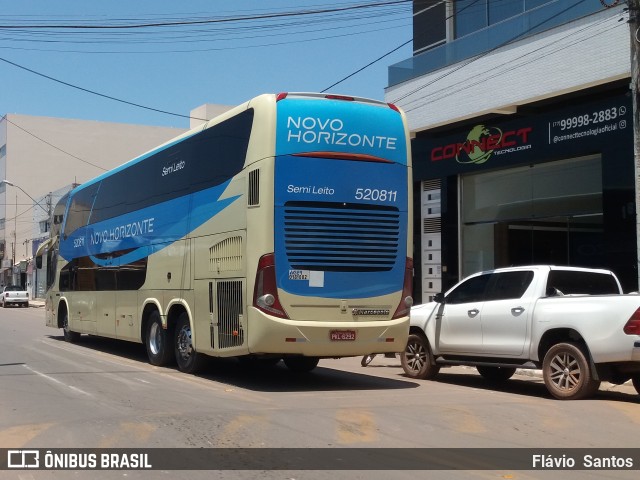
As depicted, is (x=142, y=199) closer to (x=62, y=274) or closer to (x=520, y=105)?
(x=62, y=274)

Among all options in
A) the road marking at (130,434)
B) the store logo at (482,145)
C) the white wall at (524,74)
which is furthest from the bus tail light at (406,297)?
the store logo at (482,145)

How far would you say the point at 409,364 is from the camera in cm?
1311

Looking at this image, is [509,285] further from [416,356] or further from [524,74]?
[524,74]

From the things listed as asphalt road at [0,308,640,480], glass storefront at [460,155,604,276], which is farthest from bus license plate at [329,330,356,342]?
glass storefront at [460,155,604,276]

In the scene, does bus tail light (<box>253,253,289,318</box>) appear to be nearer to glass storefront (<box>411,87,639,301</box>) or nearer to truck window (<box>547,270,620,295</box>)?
truck window (<box>547,270,620,295</box>)

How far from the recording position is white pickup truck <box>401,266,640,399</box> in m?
9.62

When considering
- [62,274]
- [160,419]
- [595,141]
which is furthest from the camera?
[62,274]

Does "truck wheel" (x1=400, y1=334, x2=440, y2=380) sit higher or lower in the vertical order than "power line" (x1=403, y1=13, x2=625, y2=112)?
lower

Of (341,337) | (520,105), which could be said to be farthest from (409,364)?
(520,105)

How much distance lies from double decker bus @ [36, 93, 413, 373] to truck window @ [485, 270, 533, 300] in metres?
1.36

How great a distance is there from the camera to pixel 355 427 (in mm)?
8039

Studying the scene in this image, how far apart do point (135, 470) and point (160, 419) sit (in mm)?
2081

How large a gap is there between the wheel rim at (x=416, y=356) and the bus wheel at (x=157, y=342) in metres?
4.44

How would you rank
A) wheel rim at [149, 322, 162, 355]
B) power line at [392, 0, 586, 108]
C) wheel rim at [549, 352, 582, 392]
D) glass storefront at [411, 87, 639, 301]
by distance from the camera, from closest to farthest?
wheel rim at [549, 352, 582, 392] → wheel rim at [149, 322, 162, 355] → glass storefront at [411, 87, 639, 301] → power line at [392, 0, 586, 108]
